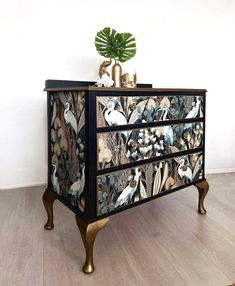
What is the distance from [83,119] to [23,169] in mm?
1398

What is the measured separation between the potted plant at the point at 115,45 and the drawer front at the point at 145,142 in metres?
0.51

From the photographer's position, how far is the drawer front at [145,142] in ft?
3.79

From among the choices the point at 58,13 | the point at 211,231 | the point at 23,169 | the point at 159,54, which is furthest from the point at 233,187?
the point at 58,13

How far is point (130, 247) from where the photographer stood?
1365mm

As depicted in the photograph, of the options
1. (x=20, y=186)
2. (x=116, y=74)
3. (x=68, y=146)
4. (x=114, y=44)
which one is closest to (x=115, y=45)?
(x=114, y=44)

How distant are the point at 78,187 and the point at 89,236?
0.23 metres

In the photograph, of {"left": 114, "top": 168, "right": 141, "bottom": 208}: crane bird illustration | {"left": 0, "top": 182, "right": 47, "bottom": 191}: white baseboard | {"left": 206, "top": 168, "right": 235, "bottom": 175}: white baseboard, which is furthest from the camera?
{"left": 206, "top": 168, "right": 235, "bottom": 175}: white baseboard

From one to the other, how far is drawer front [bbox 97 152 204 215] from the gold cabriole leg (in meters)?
0.06

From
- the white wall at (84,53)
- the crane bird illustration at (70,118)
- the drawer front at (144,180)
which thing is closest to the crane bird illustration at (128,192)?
the drawer front at (144,180)

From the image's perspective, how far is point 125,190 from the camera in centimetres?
125

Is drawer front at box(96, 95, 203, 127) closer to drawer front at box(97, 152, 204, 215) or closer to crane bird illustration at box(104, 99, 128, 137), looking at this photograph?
crane bird illustration at box(104, 99, 128, 137)

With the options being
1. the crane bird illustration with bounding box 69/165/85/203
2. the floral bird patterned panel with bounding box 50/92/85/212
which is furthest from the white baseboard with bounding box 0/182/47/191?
the crane bird illustration with bounding box 69/165/85/203

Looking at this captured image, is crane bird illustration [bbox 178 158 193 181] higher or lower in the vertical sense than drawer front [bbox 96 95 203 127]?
lower

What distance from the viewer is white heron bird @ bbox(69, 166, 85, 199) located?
1.16 meters
